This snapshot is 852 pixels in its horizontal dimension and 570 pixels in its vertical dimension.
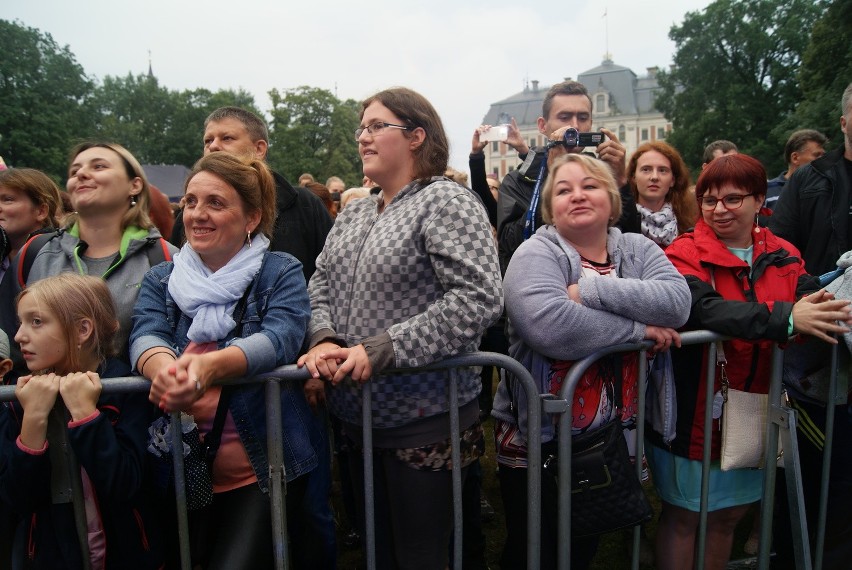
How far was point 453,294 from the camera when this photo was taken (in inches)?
79.5

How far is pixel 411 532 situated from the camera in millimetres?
2197

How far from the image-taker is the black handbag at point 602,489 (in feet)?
7.18

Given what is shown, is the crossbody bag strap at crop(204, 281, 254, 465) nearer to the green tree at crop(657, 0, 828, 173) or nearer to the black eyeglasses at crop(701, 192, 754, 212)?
the black eyeglasses at crop(701, 192, 754, 212)

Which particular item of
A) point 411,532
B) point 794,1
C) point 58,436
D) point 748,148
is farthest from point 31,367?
point 794,1

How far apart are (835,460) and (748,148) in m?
33.0

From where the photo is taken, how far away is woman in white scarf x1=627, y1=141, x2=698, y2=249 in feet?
11.5

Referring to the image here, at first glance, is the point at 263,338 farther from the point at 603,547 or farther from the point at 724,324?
the point at 603,547

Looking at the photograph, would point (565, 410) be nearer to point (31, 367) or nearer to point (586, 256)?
point (586, 256)

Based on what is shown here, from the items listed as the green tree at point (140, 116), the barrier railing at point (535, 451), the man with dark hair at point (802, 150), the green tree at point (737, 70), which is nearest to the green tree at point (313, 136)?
the green tree at point (140, 116)

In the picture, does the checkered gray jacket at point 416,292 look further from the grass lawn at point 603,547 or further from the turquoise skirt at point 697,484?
the grass lawn at point 603,547

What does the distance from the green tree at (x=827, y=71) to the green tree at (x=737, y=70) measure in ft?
23.6

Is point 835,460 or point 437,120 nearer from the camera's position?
point 437,120

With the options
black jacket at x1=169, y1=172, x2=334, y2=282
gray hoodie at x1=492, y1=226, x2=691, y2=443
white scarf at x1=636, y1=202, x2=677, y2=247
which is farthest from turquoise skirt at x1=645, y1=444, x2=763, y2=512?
black jacket at x1=169, y1=172, x2=334, y2=282

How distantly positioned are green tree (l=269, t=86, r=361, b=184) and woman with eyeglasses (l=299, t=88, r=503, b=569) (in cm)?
4413
